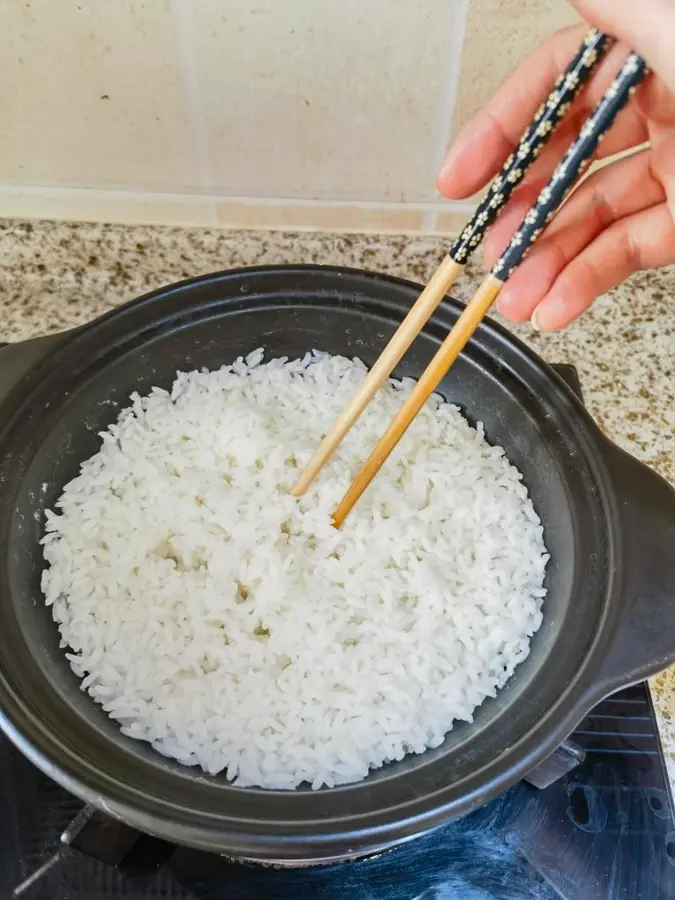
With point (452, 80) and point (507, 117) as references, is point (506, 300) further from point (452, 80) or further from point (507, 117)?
point (452, 80)

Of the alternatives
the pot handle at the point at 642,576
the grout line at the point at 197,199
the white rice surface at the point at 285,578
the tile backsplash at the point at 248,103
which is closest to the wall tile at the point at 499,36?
the tile backsplash at the point at 248,103

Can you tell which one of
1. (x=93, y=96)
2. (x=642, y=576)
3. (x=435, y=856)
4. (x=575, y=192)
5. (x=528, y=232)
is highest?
(x=575, y=192)

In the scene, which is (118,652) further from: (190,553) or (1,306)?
(1,306)

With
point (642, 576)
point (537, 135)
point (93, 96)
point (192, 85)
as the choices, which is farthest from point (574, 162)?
point (93, 96)

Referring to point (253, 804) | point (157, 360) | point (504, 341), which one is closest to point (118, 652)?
point (253, 804)

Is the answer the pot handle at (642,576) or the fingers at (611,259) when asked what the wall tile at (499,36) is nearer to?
the fingers at (611,259)

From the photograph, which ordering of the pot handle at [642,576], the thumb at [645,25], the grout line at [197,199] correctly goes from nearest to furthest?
1. the thumb at [645,25]
2. the pot handle at [642,576]
3. the grout line at [197,199]
